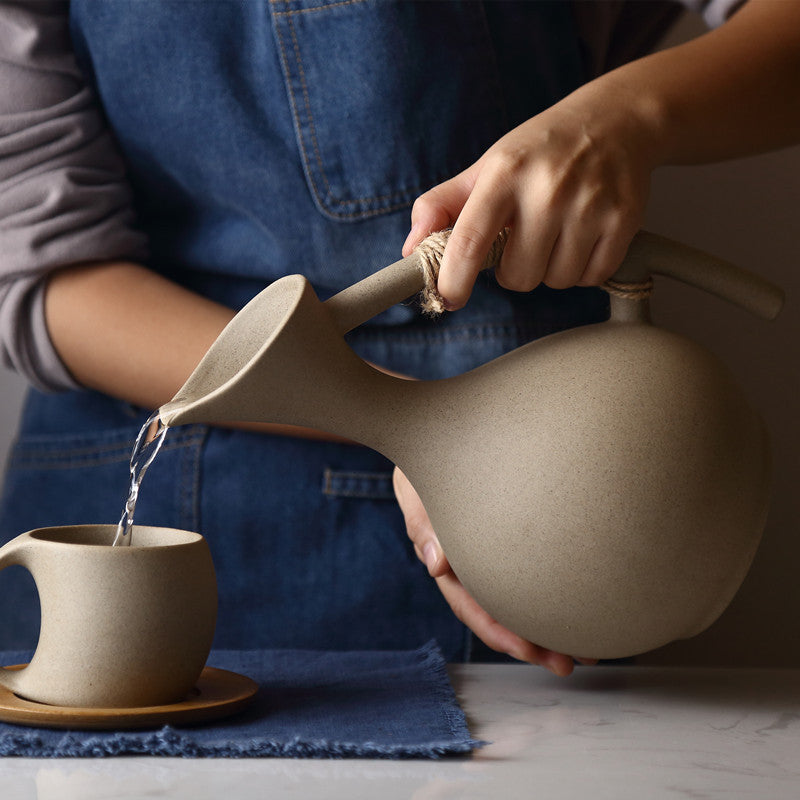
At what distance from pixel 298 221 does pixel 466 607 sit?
1.29 ft

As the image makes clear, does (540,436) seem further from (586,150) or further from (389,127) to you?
(389,127)

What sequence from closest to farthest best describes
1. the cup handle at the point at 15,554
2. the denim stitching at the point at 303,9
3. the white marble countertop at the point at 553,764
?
the white marble countertop at the point at 553,764 < the cup handle at the point at 15,554 < the denim stitching at the point at 303,9

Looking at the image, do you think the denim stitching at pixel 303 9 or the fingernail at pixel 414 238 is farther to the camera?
the denim stitching at pixel 303 9

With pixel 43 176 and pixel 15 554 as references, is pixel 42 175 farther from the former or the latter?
pixel 15 554

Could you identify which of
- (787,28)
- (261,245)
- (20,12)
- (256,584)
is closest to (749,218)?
(787,28)

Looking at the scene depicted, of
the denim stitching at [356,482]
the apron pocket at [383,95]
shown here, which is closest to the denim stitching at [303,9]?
the apron pocket at [383,95]

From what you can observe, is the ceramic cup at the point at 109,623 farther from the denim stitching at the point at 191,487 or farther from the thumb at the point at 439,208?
the denim stitching at the point at 191,487

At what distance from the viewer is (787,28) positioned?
0.83m

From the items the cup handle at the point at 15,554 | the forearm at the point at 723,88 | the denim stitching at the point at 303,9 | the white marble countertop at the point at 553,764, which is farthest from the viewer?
the denim stitching at the point at 303,9

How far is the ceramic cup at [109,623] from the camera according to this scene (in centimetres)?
62

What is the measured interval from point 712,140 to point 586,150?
165mm

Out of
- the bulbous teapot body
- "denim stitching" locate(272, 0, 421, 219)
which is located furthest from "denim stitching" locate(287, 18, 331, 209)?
the bulbous teapot body

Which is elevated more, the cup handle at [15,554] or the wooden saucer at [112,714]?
the cup handle at [15,554]

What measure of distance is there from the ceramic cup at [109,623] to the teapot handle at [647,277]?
19cm
